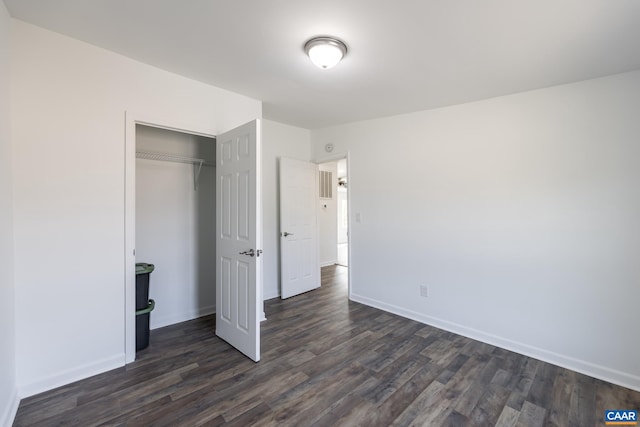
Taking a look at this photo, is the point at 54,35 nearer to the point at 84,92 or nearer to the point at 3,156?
the point at 84,92

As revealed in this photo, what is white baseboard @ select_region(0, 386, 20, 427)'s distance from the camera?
5.42 feet

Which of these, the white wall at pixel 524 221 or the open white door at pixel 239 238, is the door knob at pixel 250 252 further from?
the white wall at pixel 524 221

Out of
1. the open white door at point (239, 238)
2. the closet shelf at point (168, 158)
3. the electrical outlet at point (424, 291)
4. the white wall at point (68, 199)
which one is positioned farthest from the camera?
the electrical outlet at point (424, 291)

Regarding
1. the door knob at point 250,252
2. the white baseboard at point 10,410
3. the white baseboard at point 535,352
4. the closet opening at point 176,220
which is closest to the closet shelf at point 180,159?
the closet opening at point 176,220

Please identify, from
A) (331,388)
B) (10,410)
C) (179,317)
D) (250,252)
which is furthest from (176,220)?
(331,388)

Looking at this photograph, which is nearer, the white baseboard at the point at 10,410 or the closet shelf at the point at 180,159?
the white baseboard at the point at 10,410

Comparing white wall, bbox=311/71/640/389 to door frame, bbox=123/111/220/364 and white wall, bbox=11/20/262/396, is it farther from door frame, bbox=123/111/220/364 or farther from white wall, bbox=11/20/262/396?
white wall, bbox=11/20/262/396

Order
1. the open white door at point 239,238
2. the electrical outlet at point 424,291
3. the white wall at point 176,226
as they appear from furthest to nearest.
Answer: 1. the electrical outlet at point 424,291
2. the white wall at point 176,226
3. the open white door at point 239,238

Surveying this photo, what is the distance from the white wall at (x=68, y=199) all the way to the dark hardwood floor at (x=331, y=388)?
304 millimetres

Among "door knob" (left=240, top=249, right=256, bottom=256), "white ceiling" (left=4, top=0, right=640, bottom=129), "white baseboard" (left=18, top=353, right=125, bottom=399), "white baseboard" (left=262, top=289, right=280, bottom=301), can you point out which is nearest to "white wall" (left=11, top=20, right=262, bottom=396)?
"white baseboard" (left=18, top=353, right=125, bottom=399)

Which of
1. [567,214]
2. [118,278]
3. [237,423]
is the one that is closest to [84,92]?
[118,278]

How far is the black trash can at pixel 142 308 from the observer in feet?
8.58

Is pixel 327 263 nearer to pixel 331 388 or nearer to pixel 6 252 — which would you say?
pixel 331 388

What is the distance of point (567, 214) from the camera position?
99.3 inches
